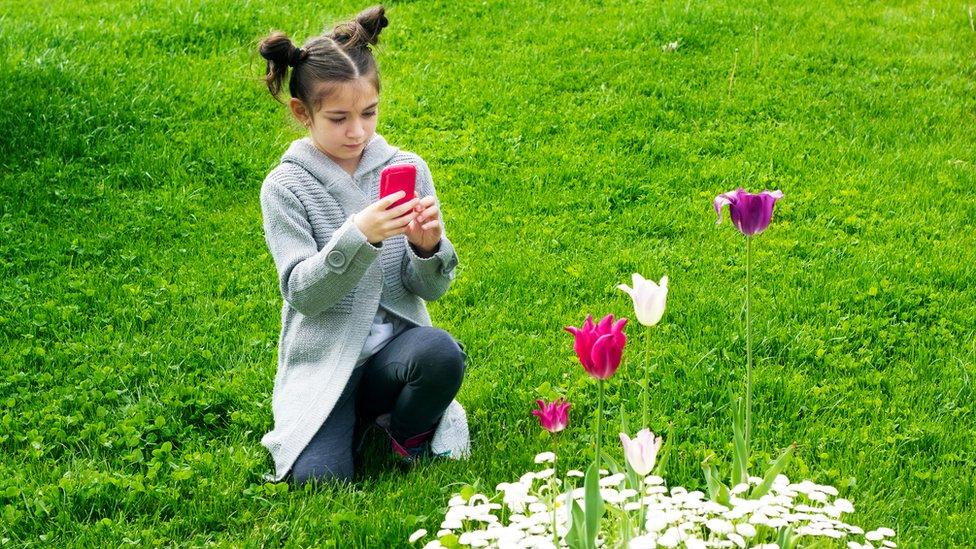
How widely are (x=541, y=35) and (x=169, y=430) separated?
4.18 m

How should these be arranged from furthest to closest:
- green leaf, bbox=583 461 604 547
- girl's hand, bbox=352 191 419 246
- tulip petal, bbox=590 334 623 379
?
girl's hand, bbox=352 191 419 246, green leaf, bbox=583 461 604 547, tulip petal, bbox=590 334 623 379

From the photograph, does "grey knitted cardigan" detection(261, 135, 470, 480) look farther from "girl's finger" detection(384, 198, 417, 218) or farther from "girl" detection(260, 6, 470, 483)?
"girl's finger" detection(384, 198, 417, 218)

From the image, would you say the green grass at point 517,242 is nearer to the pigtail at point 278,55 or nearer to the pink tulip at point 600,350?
the pigtail at point 278,55

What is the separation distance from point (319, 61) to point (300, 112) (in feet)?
0.60

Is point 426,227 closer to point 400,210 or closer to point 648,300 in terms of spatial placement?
point 400,210

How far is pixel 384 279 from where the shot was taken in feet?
10.9

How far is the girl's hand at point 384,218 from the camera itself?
9.61ft

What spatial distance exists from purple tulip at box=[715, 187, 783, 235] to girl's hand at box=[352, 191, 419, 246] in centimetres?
95

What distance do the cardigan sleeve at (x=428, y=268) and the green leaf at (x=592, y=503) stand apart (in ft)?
3.87

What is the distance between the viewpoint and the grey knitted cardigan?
3172 millimetres

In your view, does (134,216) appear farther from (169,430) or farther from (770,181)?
(770,181)

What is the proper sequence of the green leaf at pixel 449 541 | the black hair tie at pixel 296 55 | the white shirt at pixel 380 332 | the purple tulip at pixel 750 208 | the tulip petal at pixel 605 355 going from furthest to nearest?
the white shirt at pixel 380 332
the black hair tie at pixel 296 55
the green leaf at pixel 449 541
the purple tulip at pixel 750 208
the tulip petal at pixel 605 355

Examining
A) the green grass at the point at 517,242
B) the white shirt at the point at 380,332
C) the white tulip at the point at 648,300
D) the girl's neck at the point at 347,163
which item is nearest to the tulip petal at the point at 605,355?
the white tulip at the point at 648,300

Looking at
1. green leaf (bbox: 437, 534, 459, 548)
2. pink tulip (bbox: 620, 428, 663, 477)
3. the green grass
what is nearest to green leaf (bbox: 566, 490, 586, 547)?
pink tulip (bbox: 620, 428, 663, 477)
